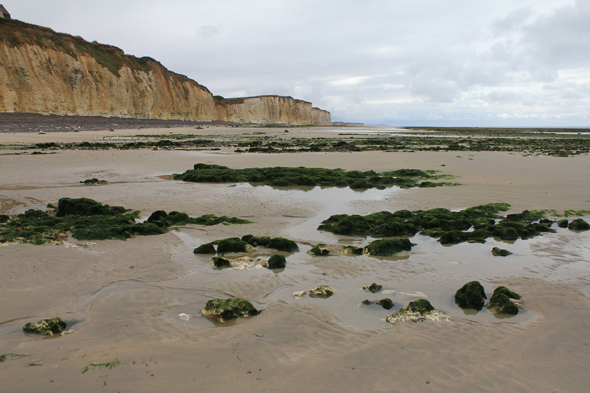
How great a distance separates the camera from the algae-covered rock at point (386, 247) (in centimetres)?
579

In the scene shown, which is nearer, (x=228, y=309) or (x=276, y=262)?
(x=228, y=309)

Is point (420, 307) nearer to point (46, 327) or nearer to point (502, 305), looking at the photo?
point (502, 305)

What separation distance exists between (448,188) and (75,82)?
5618 cm

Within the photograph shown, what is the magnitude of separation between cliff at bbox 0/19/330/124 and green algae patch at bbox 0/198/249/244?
4688 centimetres

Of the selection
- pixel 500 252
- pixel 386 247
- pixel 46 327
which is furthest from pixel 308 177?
pixel 46 327

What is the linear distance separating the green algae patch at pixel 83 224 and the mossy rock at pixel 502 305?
4885 millimetres

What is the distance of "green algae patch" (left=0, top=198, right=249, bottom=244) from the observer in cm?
610

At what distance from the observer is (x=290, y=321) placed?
146 inches

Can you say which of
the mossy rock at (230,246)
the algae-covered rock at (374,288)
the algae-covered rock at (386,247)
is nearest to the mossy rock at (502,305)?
the algae-covered rock at (374,288)

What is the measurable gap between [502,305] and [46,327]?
4409 millimetres

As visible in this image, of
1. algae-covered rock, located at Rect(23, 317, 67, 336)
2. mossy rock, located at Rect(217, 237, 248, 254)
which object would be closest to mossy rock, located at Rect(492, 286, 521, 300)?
mossy rock, located at Rect(217, 237, 248, 254)

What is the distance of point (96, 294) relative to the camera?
A: 4.23m

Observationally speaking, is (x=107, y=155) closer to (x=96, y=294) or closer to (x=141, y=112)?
(x=96, y=294)

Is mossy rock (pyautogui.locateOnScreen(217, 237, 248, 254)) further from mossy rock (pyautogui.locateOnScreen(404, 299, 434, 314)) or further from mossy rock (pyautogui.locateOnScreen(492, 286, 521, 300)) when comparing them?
mossy rock (pyautogui.locateOnScreen(492, 286, 521, 300))
